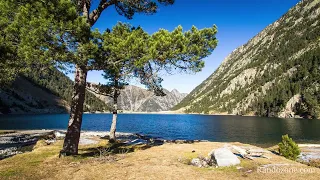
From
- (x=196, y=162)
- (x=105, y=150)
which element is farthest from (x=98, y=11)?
(x=196, y=162)

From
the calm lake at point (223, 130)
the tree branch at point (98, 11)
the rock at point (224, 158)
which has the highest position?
the tree branch at point (98, 11)

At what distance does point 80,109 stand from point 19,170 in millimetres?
5639

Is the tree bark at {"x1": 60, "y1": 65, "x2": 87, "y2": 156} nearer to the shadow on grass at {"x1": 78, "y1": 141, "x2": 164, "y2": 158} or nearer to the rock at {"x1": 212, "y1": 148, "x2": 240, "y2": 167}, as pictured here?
the shadow on grass at {"x1": 78, "y1": 141, "x2": 164, "y2": 158}

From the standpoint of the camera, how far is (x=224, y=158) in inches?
653

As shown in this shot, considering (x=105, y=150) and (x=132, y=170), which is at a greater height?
(x=105, y=150)

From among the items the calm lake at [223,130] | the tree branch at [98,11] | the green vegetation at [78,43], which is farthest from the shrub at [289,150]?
the calm lake at [223,130]

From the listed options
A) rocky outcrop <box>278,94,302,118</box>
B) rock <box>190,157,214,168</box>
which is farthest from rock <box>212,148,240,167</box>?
rocky outcrop <box>278,94,302,118</box>

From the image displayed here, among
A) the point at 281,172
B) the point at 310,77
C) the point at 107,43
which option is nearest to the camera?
the point at 281,172

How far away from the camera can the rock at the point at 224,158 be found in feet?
52.7

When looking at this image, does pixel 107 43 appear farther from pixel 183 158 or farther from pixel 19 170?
pixel 183 158

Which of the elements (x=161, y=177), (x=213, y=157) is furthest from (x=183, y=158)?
(x=161, y=177)

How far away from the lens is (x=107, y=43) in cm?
1600

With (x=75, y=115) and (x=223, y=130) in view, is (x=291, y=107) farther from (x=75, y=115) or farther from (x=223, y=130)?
(x=75, y=115)

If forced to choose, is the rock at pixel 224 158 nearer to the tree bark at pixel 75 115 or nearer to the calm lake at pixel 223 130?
the tree bark at pixel 75 115
